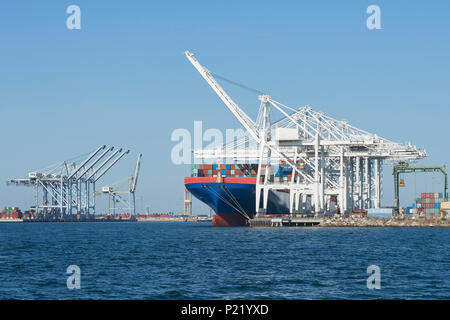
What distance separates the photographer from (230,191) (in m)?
95.3

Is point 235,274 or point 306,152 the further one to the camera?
point 306,152

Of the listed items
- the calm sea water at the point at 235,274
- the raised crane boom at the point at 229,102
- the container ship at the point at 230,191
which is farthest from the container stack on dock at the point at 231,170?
the calm sea water at the point at 235,274

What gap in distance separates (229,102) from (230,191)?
44.6 feet

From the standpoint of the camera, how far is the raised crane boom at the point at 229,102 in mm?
89438

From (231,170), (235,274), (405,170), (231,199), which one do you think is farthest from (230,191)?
(235,274)

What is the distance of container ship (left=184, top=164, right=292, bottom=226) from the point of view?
313 feet

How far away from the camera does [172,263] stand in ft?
118

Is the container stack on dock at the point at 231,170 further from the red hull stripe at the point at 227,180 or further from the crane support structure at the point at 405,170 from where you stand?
the crane support structure at the point at 405,170

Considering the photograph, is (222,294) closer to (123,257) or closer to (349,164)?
(123,257)

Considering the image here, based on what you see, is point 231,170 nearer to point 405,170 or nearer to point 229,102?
point 229,102

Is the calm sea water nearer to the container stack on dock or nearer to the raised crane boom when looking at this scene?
the raised crane boom
